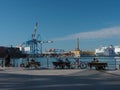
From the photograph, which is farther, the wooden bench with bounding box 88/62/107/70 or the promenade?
the wooden bench with bounding box 88/62/107/70

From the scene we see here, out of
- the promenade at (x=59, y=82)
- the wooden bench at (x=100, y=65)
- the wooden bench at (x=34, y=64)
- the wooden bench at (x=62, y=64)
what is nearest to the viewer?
the promenade at (x=59, y=82)

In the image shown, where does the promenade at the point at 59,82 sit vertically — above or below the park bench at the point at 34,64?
below

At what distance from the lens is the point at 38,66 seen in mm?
30953

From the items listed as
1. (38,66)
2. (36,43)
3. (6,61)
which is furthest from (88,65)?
(36,43)

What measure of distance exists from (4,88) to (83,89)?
300 cm

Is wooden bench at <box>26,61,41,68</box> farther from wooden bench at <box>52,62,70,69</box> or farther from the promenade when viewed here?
the promenade

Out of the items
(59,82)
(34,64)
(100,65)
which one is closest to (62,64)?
(34,64)

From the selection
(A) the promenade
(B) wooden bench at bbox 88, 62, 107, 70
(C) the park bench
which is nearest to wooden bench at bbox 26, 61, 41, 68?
(C) the park bench

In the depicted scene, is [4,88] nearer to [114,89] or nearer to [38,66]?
[114,89]

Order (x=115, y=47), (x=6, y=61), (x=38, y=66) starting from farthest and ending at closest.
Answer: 1. (x=115, y=47)
2. (x=6, y=61)
3. (x=38, y=66)

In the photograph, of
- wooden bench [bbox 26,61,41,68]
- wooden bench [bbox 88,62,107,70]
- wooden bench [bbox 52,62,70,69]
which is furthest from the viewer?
wooden bench [bbox 26,61,41,68]

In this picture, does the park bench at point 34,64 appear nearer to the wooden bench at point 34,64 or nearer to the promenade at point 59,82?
the wooden bench at point 34,64

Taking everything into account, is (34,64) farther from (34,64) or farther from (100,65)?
(100,65)

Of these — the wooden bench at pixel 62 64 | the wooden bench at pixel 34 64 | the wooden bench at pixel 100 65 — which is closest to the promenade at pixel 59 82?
the wooden bench at pixel 100 65
